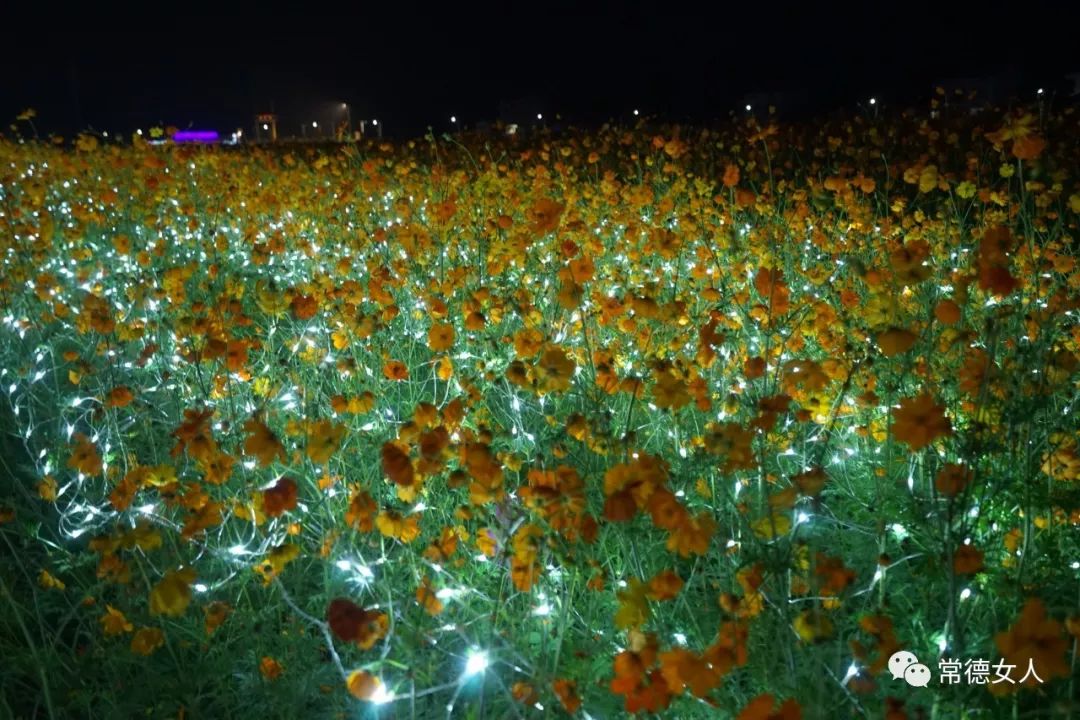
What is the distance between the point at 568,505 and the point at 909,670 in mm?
773

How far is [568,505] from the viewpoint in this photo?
1.32 meters

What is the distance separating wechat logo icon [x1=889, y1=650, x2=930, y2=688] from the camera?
63.6 inches

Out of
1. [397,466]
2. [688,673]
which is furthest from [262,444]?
[688,673]

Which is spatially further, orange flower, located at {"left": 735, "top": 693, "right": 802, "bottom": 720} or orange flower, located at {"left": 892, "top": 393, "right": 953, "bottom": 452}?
orange flower, located at {"left": 892, "top": 393, "right": 953, "bottom": 452}

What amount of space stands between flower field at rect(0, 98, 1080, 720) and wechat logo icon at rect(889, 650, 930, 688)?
33 mm

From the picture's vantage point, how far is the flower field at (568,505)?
1403mm

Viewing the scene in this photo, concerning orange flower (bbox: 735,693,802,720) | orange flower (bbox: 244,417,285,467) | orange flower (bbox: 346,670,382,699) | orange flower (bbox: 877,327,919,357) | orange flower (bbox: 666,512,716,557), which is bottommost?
orange flower (bbox: 346,670,382,699)

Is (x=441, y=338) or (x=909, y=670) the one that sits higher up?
(x=441, y=338)

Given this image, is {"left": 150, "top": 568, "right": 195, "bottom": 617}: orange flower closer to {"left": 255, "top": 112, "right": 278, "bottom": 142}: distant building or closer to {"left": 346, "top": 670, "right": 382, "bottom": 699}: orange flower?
{"left": 346, "top": 670, "right": 382, "bottom": 699}: orange flower

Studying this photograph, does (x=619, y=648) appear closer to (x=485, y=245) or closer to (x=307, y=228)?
(x=485, y=245)

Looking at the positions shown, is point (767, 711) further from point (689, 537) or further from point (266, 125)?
point (266, 125)

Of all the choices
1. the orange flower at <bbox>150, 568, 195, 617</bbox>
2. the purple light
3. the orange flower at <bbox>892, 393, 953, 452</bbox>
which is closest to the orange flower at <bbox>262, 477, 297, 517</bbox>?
the orange flower at <bbox>150, 568, 195, 617</bbox>

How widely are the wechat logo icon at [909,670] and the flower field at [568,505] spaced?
1.3 inches

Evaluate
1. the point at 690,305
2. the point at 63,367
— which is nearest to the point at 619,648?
the point at 690,305
